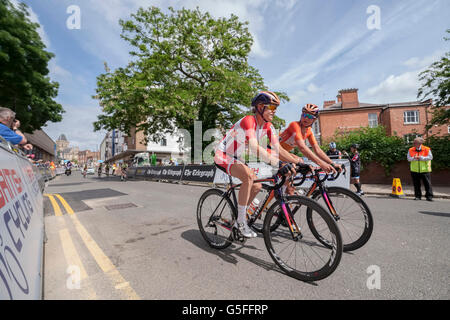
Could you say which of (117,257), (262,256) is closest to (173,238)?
(117,257)

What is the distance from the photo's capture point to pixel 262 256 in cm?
276

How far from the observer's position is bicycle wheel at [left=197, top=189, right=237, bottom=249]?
9.62 ft

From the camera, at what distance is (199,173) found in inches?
533

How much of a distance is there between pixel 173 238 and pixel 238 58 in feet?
70.0

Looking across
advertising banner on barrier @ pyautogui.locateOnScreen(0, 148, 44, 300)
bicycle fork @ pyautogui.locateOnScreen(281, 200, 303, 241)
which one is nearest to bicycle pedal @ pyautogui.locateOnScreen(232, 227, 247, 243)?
bicycle fork @ pyautogui.locateOnScreen(281, 200, 303, 241)

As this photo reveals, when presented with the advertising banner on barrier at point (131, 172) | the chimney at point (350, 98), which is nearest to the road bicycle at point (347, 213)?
the advertising banner on barrier at point (131, 172)

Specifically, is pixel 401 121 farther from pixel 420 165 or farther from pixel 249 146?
pixel 249 146

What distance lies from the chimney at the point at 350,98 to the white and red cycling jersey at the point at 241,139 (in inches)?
1279

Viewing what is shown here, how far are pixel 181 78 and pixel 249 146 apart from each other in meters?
19.4

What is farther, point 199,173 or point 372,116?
point 372,116

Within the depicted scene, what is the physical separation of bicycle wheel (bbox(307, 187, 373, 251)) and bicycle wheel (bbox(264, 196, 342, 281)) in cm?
31

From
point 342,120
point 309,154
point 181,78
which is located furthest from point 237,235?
point 342,120

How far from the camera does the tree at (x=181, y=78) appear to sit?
16.3 metres

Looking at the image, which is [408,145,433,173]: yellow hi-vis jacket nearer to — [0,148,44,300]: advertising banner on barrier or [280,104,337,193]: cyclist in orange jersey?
[280,104,337,193]: cyclist in orange jersey
